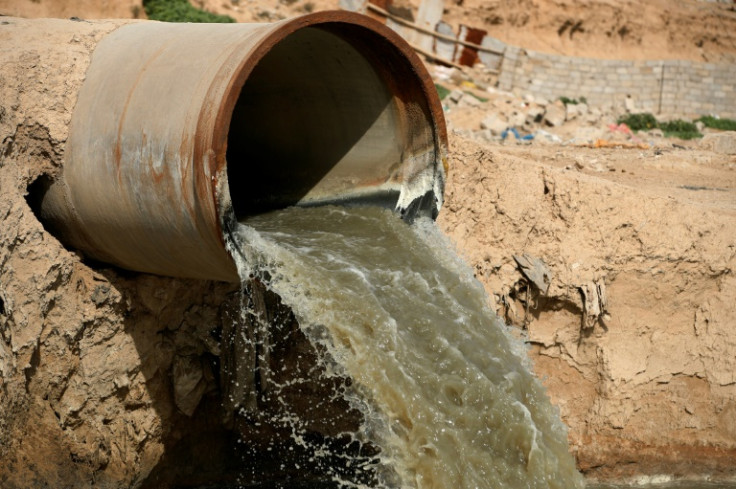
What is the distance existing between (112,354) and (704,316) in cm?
473

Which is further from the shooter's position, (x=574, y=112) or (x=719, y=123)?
(x=719, y=123)

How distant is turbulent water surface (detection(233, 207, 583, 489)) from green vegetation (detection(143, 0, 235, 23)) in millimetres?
8758

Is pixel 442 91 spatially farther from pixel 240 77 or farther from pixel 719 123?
pixel 240 77

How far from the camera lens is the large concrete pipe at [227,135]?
16.1ft

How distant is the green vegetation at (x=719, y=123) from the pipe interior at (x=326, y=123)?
1282 centimetres

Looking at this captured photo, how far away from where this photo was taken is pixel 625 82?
1889cm

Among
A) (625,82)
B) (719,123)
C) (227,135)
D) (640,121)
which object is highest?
(227,135)

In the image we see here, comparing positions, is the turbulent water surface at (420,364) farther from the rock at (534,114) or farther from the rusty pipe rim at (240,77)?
the rock at (534,114)

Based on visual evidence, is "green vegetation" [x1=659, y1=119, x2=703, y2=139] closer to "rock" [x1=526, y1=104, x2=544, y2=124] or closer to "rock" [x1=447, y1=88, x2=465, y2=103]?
"rock" [x1=526, y1=104, x2=544, y2=124]

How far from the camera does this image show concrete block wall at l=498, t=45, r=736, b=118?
18.6 m

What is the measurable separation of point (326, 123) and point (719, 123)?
1332 cm

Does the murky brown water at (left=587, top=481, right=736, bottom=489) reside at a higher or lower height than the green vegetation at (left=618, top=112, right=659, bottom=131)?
lower

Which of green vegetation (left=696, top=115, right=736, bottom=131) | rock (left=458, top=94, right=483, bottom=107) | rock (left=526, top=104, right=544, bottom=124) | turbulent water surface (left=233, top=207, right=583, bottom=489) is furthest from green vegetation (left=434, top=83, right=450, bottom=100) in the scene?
turbulent water surface (left=233, top=207, right=583, bottom=489)

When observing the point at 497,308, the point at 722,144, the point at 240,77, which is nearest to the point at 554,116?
the point at 722,144
